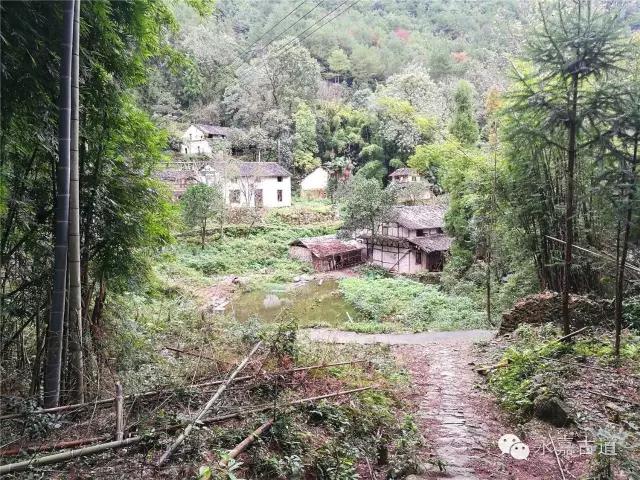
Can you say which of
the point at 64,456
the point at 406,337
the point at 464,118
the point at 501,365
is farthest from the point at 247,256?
the point at 64,456

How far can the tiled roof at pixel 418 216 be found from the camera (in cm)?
2331

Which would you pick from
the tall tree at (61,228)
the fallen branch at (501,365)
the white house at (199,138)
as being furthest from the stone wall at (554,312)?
the white house at (199,138)

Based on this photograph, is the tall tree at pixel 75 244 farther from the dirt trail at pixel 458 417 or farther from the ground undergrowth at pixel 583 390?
the ground undergrowth at pixel 583 390

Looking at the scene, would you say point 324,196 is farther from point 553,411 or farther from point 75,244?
point 75,244

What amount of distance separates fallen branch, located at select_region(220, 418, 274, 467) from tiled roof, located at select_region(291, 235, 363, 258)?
19.0m

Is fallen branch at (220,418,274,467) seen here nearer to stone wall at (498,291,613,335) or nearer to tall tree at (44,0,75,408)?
tall tree at (44,0,75,408)

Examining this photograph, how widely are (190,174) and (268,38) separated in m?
23.2

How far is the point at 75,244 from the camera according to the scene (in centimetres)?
411

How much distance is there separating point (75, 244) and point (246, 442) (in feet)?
7.62

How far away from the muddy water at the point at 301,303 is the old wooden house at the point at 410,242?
3.90 metres

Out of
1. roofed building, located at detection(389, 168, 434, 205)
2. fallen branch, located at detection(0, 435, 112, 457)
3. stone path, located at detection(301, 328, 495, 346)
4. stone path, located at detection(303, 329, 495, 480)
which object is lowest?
stone path, located at detection(301, 328, 495, 346)

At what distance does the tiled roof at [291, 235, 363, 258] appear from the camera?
2342cm

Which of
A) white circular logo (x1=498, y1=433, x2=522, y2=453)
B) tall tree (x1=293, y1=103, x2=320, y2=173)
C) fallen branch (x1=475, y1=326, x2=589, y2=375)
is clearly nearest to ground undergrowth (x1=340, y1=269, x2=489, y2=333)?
fallen branch (x1=475, y1=326, x2=589, y2=375)

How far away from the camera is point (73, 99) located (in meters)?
3.91
